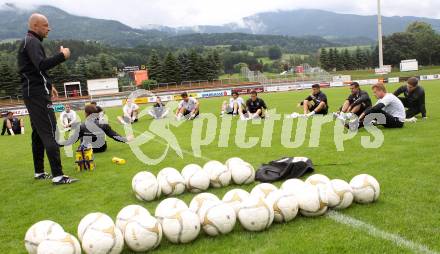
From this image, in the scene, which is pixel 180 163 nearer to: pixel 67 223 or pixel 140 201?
pixel 140 201

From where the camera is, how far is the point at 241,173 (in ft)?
23.0

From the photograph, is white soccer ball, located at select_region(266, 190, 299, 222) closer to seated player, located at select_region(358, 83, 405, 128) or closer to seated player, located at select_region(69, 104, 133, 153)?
seated player, located at select_region(69, 104, 133, 153)

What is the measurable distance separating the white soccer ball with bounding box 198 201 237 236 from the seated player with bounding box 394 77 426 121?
10658 millimetres

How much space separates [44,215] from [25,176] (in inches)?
138

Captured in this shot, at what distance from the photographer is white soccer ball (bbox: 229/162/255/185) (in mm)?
7004

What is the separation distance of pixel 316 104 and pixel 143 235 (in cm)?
1329

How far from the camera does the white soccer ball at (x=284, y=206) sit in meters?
5.07

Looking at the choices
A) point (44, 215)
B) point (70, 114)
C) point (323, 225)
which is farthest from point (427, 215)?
point (70, 114)

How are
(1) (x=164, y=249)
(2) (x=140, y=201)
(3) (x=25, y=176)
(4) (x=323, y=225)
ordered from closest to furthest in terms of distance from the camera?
1. (1) (x=164, y=249)
2. (4) (x=323, y=225)
3. (2) (x=140, y=201)
4. (3) (x=25, y=176)

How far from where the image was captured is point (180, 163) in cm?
949

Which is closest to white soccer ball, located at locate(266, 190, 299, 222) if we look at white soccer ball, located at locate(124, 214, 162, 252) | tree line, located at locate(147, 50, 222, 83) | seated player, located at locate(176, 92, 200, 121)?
white soccer ball, located at locate(124, 214, 162, 252)

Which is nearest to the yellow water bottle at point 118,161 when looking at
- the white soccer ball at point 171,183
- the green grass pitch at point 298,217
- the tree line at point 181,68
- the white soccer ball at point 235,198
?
the green grass pitch at point 298,217

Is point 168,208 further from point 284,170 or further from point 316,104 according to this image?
point 316,104

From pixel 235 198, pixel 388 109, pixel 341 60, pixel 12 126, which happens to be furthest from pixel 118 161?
pixel 341 60
